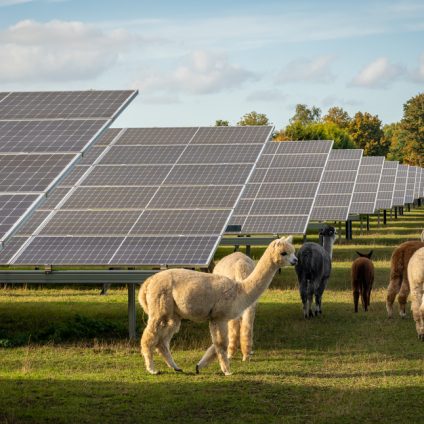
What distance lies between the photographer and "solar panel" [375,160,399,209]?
68375 millimetres

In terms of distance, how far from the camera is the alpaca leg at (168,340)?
15893 mm

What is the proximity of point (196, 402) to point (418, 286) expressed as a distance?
24.3 ft

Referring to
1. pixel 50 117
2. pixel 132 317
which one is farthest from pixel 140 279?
pixel 50 117

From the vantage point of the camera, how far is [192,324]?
73.9ft

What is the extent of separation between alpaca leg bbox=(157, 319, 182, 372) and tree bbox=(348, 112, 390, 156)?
→ 131 m

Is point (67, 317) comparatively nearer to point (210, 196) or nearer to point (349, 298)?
point (210, 196)

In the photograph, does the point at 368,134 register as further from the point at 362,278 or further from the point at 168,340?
the point at 168,340

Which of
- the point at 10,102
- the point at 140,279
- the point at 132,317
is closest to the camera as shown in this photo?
Result: the point at 140,279

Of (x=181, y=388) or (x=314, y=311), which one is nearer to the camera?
(x=181, y=388)

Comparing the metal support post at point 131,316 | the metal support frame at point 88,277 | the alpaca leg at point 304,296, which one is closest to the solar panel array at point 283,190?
the alpaca leg at point 304,296

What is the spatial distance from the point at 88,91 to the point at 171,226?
182 inches

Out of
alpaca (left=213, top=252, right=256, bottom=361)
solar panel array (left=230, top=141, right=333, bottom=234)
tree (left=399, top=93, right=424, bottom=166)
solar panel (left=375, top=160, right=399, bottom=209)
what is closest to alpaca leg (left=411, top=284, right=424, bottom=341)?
alpaca (left=213, top=252, right=256, bottom=361)

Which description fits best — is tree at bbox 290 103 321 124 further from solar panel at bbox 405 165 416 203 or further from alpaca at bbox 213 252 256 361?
alpaca at bbox 213 252 256 361

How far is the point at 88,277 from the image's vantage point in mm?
19438
